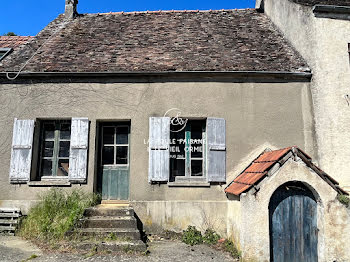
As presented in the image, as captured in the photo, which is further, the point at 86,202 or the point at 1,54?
the point at 1,54

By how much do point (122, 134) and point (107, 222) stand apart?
7.54 feet

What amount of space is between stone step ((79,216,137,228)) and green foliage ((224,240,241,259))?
1.92 metres

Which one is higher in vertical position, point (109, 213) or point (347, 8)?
point (347, 8)

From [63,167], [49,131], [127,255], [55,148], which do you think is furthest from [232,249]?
[49,131]

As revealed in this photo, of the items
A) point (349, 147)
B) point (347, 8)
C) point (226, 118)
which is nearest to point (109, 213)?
point (226, 118)

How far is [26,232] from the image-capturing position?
6668 mm

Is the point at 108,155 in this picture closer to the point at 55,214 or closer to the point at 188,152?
the point at 55,214

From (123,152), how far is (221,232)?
9.87 ft

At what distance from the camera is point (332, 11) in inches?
283

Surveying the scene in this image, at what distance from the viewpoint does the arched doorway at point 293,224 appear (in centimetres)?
532

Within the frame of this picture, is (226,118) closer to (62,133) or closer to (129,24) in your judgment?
(62,133)

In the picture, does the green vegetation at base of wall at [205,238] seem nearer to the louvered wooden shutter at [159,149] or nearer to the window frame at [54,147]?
the louvered wooden shutter at [159,149]

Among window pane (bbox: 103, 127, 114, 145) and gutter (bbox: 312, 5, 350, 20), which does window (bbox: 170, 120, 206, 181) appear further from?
gutter (bbox: 312, 5, 350, 20)

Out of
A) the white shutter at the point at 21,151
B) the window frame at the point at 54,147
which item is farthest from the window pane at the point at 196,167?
the white shutter at the point at 21,151
